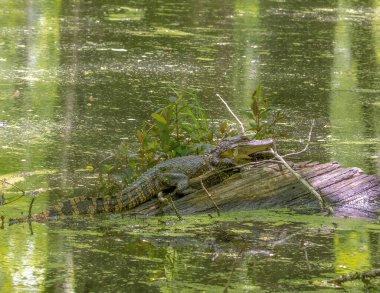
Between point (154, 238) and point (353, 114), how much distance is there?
469 cm

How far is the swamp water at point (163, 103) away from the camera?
5.32 meters

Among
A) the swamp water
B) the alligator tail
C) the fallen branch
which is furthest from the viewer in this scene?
the alligator tail

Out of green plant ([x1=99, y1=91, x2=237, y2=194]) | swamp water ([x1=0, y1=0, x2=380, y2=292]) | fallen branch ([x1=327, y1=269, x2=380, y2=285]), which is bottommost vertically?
swamp water ([x1=0, y1=0, x2=380, y2=292])

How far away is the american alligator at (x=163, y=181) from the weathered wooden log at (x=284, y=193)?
0.29 ft

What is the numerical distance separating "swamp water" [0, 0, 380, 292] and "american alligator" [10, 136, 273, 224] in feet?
0.48

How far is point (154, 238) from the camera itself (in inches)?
228

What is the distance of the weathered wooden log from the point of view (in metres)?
6.50

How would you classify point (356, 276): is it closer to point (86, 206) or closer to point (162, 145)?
point (86, 206)

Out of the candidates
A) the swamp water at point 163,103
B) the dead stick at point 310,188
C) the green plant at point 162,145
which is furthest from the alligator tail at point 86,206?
the dead stick at point 310,188

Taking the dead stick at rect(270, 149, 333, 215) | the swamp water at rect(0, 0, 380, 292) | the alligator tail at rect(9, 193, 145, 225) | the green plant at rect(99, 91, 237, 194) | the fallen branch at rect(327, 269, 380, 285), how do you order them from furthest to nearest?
1. the green plant at rect(99, 91, 237, 194)
2. the dead stick at rect(270, 149, 333, 215)
3. the alligator tail at rect(9, 193, 145, 225)
4. the swamp water at rect(0, 0, 380, 292)
5. the fallen branch at rect(327, 269, 380, 285)

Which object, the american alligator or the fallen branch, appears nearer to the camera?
the fallen branch

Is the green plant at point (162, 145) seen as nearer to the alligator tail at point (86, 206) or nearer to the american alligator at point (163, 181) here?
the american alligator at point (163, 181)

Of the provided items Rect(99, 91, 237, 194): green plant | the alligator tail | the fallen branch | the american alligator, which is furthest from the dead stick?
the fallen branch

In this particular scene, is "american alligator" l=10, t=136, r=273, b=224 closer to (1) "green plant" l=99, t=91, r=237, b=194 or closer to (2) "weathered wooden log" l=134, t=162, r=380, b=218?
(2) "weathered wooden log" l=134, t=162, r=380, b=218
